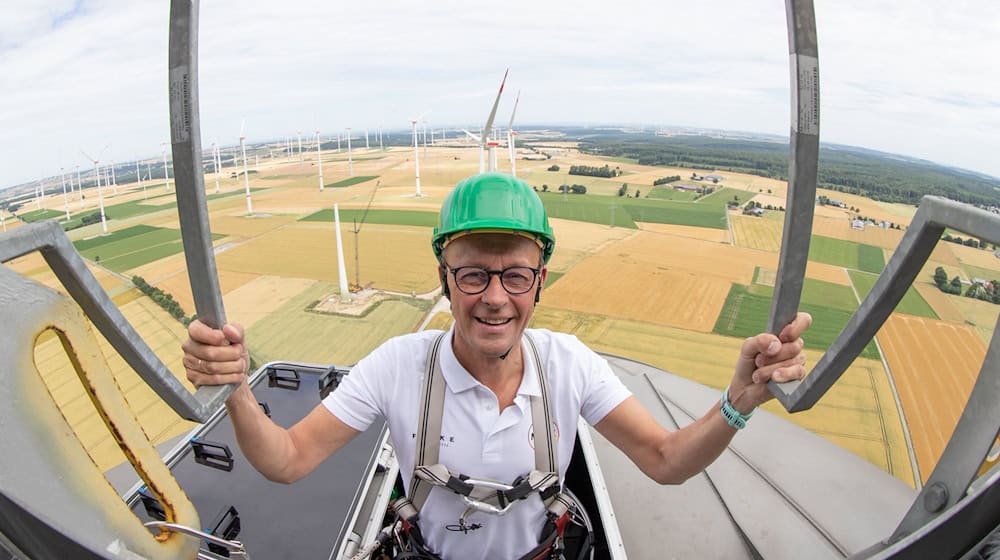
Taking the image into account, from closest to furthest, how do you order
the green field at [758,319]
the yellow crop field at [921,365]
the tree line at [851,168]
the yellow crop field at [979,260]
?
the yellow crop field at [979,260], the tree line at [851,168], the yellow crop field at [921,365], the green field at [758,319]

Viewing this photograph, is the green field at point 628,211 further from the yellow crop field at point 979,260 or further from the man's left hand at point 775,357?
the man's left hand at point 775,357

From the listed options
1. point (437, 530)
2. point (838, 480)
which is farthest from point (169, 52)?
point (838, 480)

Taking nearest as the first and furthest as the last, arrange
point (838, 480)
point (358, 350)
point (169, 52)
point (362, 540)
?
point (169, 52), point (362, 540), point (838, 480), point (358, 350)

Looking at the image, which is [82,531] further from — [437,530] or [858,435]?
[858,435]

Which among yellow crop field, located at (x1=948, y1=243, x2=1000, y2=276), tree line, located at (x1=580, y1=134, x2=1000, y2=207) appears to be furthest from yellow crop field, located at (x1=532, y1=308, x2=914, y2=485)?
tree line, located at (x1=580, y1=134, x2=1000, y2=207)

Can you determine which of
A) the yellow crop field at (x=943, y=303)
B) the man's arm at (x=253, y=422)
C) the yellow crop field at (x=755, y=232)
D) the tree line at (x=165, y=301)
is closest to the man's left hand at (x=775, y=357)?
the man's arm at (x=253, y=422)

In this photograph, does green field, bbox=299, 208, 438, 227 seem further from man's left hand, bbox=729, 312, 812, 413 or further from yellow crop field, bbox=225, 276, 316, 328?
man's left hand, bbox=729, 312, 812, 413

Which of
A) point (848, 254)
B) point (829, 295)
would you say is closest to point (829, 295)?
point (829, 295)

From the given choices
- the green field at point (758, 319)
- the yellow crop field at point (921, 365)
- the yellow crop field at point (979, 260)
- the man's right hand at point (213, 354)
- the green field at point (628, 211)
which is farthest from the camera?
the green field at point (628, 211)
